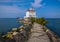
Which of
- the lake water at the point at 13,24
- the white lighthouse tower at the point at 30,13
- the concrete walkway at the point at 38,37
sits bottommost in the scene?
the concrete walkway at the point at 38,37

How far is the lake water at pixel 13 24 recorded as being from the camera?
5575mm

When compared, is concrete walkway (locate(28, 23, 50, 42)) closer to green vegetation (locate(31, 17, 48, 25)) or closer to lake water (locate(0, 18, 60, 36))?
green vegetation (locate(31, 17, 48, 25))

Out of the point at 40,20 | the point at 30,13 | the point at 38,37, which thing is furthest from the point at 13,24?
the point at 38,37

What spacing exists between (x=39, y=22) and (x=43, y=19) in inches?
24.3

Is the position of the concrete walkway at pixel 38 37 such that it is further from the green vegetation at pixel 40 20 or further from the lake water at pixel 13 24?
the lake water at pixel 13 24

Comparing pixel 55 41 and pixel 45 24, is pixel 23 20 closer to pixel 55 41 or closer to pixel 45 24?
pixel 45 24

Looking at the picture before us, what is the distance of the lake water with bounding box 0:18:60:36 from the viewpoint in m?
5.57

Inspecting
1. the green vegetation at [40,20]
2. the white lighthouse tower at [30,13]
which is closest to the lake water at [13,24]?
the green vegetation at [40,20]

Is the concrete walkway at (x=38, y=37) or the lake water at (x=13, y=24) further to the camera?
the lake water at (x=13, y=24)

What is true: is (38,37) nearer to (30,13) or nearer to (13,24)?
(30,13)

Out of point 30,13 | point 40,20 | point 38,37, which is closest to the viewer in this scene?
point 38,37

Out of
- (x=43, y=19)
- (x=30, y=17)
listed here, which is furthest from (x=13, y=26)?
(x=43, y=19)

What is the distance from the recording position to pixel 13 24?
5.89 meters

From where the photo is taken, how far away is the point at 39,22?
617 cm
